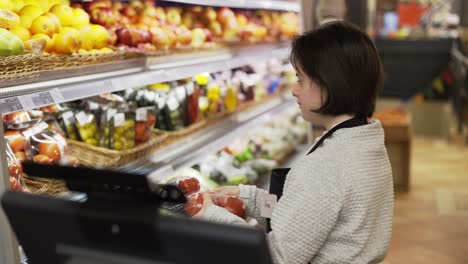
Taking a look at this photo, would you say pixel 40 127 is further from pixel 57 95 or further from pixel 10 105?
pixel 10 105

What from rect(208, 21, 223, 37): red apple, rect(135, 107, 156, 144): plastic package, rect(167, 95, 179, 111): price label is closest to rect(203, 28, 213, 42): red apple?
rect(208, 21, 223, 37): red apple

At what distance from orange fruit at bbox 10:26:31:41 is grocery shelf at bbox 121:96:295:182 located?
2.30 ft

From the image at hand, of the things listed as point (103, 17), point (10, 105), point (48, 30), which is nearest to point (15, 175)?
point (10, 105)

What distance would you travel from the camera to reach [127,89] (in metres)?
3.14

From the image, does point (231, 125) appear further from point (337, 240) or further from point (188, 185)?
point (337, 240)

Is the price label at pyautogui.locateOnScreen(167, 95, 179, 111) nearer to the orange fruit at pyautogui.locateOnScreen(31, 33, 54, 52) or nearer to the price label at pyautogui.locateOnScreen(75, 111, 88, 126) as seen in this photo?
the price label at pyautogui.locateOnScreen(75, 111, 88, 126)

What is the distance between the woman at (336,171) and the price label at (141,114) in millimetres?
1300

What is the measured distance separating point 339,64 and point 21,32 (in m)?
1.15

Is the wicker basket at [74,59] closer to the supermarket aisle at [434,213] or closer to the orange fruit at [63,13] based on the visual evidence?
the orange fruit at [63,13]

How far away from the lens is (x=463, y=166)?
6492 mm

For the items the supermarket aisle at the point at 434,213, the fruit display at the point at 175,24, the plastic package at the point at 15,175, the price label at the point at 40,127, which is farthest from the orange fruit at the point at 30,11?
the supermarket aisle at the point at 434,213

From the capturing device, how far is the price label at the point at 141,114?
9.37 feet

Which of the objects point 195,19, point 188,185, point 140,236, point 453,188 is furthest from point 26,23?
point 453,188

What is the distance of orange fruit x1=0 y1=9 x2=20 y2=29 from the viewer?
6.79 ft
